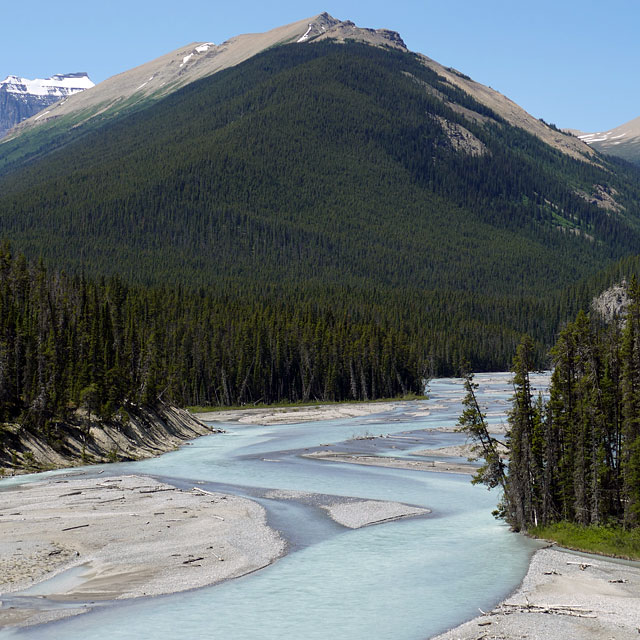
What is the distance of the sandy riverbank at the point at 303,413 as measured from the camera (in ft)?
372

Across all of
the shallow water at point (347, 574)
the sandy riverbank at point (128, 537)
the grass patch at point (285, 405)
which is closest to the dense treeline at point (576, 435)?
the shallow water at point (347, 574)

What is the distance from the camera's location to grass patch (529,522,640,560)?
3725cm

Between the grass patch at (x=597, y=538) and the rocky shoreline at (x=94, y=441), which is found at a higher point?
the rocky shoreline at (x=94, y=441)

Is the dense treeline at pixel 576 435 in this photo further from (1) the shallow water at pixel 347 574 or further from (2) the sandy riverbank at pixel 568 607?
(2) the sandy riverbank at pixel 568 607

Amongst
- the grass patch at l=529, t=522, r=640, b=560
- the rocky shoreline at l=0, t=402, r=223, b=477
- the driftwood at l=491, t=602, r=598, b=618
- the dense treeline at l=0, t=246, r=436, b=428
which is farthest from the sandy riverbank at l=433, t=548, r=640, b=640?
the dense treeline at l=0, t=246, r=436, b=428

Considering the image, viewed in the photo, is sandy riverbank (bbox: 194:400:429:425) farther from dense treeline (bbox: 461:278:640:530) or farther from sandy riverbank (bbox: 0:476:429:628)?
dense treeline (bbox: 461:278:640:530)

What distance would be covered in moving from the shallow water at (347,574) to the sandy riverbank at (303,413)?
46.7 m

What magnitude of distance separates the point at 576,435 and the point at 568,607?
13135mm

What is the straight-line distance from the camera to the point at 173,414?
3639 inches

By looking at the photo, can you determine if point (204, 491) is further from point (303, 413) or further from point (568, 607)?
point (303, 413)

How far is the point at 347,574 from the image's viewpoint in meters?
34.6

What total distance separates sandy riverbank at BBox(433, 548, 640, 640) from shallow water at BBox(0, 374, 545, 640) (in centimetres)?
101

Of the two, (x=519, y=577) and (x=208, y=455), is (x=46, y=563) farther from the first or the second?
(x=208, y=455)

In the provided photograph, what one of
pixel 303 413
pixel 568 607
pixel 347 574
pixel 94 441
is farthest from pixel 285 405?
pixel 568 607
